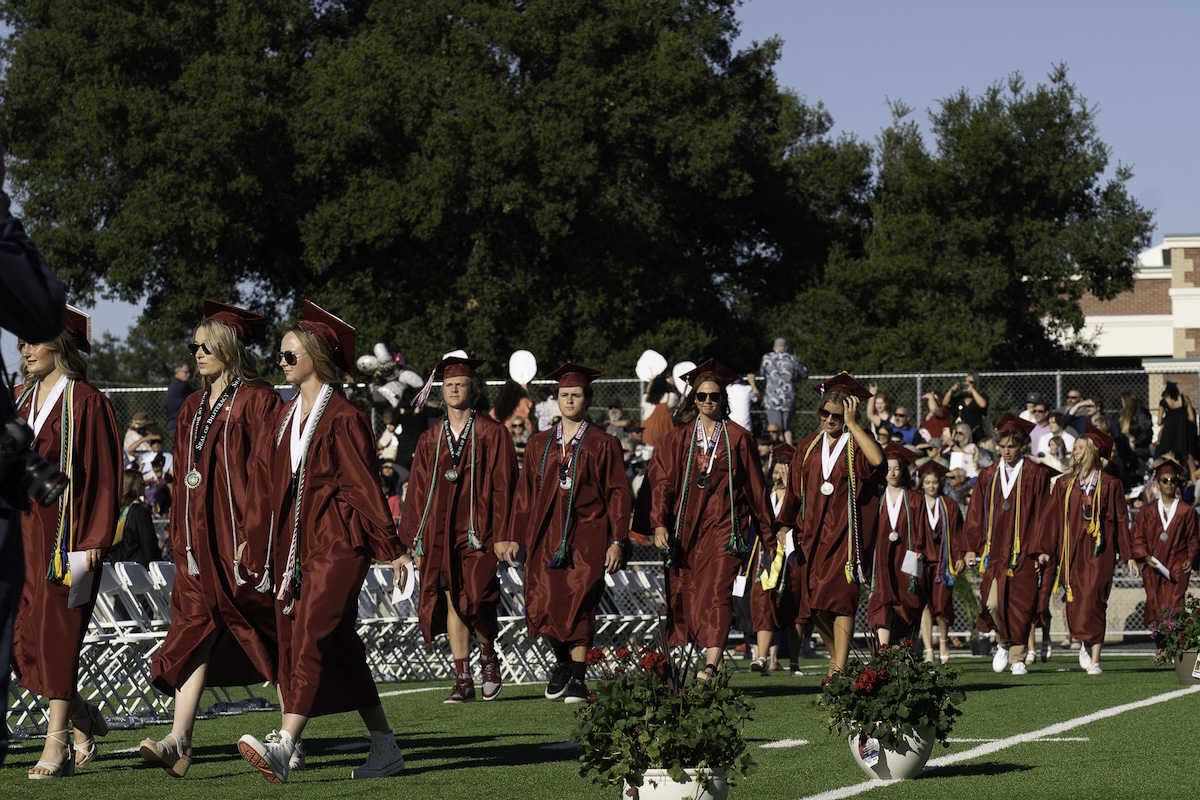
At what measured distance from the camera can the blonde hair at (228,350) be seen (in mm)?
9070

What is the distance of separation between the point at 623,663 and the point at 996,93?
116 feet

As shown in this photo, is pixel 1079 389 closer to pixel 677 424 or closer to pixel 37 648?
pixel 677 424

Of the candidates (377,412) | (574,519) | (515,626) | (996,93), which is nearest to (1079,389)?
(377,412)

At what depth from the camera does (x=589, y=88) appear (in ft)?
119

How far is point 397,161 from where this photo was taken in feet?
122

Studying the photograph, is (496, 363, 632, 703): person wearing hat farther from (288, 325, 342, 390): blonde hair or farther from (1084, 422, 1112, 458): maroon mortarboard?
(1084, 422, 1112, 458): maroon mortarboard

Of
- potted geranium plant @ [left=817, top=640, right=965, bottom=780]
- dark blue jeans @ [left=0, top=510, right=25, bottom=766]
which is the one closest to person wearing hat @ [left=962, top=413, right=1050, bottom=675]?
potted geranium plant @ [left=817, top=640, right=965, bottom=780]

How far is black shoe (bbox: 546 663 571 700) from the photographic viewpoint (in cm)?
1345

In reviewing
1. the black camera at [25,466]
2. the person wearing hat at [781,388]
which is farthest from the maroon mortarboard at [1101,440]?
the black camera at [25,466]

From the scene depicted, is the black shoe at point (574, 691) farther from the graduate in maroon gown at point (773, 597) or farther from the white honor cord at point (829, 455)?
the graduate in maroon gown at point (773, 597)

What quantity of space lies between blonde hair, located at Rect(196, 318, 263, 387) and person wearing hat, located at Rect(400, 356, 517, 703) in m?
4.27

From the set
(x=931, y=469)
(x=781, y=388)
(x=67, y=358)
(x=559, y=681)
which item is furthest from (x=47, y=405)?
(x=781, y=388)

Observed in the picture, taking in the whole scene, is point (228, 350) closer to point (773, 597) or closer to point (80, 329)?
point (80, 329)

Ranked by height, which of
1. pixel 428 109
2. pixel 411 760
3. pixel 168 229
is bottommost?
pixel 411 760
